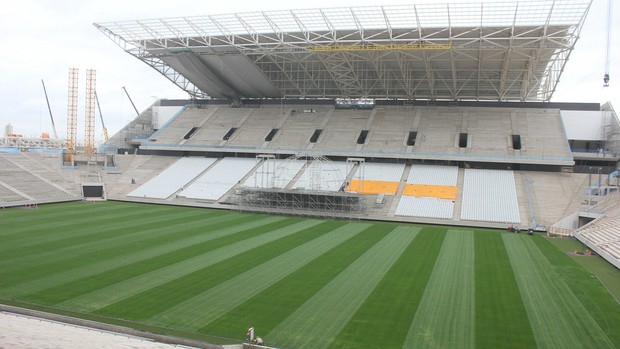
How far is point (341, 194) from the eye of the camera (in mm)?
35469

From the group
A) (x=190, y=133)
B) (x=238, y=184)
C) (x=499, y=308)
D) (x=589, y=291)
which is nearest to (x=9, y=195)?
(x=238, y=184)

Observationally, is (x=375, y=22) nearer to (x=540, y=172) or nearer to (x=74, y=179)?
(x=540, y=172)

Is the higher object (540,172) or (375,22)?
(375,22)

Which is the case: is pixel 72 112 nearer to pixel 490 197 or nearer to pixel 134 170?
pixel 134 170

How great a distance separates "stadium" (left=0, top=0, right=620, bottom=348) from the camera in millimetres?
14258

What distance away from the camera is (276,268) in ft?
63.0

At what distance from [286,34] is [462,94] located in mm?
21303

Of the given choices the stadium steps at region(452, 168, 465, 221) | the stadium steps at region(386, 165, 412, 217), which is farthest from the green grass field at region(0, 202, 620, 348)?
the stadium steps at region(386, 165, 412, 217)

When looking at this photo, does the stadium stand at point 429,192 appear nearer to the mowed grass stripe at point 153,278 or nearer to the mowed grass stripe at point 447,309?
the mowed grass stripe at point 447,309

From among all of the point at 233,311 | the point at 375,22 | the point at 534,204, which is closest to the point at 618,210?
the point at 534,204

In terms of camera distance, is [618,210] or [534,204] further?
[534,204]

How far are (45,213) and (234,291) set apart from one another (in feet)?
75.3

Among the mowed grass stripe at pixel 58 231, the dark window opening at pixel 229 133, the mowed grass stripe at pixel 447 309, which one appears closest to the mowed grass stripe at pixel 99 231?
the mowed grass stripe at pixel 58 231

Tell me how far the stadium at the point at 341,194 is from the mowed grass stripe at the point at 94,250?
0.17 meters
